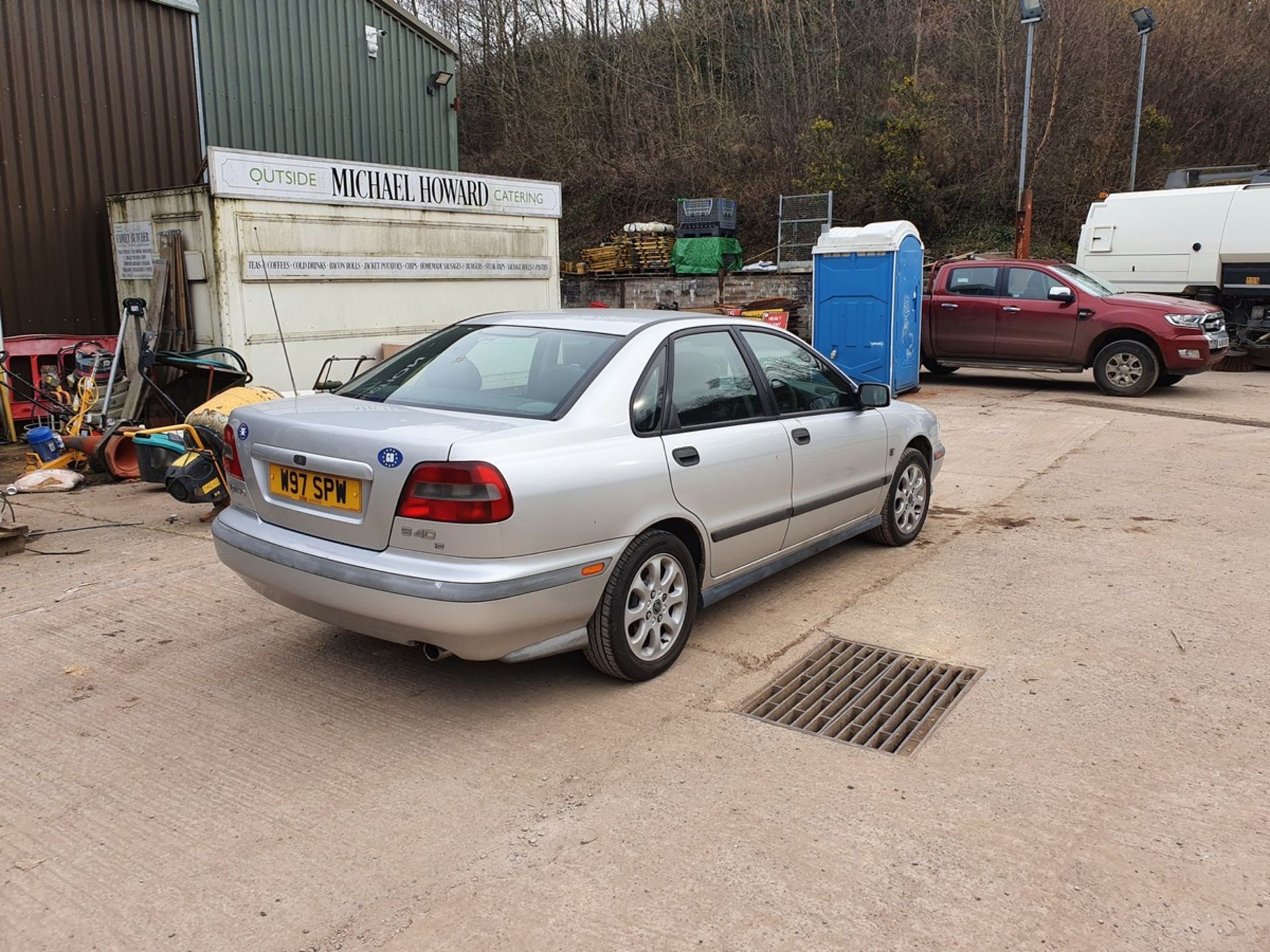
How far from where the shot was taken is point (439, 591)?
338 cm

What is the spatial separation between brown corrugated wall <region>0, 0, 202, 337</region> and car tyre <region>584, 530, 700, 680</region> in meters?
9.12

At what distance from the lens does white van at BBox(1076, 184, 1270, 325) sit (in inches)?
578

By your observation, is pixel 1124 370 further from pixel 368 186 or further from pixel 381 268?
pixel 368 186

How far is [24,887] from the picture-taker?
9.01 ft

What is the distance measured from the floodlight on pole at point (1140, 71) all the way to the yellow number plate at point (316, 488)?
19.0 m

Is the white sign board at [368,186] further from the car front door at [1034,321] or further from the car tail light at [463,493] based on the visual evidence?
the car tail light at [463,493]

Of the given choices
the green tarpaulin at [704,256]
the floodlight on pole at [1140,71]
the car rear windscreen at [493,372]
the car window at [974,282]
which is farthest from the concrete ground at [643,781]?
the floodlight on pole at [1140,71]

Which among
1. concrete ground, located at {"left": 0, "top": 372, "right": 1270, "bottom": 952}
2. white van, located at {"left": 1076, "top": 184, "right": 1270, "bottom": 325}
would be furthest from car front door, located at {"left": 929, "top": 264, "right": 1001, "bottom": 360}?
concrete ground, located at {"left": 0, "top": 372, "right": 1270, "bottom": 952}

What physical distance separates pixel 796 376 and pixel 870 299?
803 cm

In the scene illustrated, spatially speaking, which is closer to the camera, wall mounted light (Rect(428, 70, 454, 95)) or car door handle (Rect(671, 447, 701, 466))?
car door handle (Rect(671, 447, 701, 466))

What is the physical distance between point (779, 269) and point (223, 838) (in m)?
18.1

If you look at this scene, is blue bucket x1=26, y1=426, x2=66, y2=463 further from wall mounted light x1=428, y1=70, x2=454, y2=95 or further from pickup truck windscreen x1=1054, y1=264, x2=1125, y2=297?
pickup truck windscreen x1=1054, y1=264, x2=1125, y2=297

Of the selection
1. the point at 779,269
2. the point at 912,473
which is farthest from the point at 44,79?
the point at 779,269

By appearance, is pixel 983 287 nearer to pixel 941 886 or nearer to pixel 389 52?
pixel 389 52
